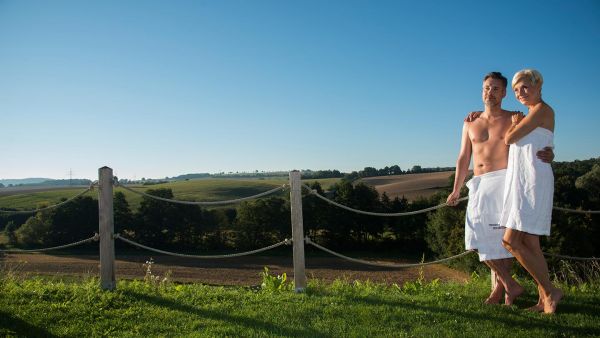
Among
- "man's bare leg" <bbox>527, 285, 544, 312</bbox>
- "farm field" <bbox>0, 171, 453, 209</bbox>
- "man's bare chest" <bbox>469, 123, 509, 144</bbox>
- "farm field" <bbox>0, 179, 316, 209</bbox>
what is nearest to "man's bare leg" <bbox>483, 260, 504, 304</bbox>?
"man's bare leg" <bbox>527, 285, 544, 312</bbox>

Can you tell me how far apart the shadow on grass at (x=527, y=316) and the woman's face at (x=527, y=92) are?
72.3 inches

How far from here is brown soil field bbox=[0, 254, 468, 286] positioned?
2809 cm

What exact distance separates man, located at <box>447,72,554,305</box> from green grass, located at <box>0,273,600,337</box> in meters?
0.37

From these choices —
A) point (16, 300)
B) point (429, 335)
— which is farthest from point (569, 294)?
point (16, 300)

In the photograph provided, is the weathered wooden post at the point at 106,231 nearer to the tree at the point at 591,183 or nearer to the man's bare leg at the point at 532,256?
the man's bare leg at the point at 532,256

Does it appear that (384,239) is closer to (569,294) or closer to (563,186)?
(563,186)

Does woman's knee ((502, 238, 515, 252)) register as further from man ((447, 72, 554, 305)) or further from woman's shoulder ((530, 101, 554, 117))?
woman's shoulder ((530, 101, 554, 117))

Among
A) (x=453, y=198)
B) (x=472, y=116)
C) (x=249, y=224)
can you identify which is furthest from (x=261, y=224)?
(x=472, y=116)

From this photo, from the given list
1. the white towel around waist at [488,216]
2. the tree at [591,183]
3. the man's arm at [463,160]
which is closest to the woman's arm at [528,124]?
the white towel around waist at [488,216]

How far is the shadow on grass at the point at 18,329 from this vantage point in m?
3.54

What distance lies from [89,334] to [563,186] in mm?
33997

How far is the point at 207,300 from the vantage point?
14.6ft

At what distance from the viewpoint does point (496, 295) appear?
13.8 ft

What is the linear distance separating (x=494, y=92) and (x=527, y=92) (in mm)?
398
